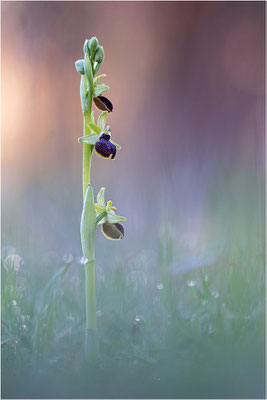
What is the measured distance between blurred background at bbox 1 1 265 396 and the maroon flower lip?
0.14m

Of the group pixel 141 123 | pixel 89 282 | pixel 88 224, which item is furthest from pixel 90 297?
pixel 141 123

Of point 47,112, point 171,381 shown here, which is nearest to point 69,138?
point 47,112

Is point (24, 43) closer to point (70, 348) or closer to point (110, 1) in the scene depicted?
point (110, 1)

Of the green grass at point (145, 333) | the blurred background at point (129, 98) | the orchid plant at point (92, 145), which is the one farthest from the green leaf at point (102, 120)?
the blurred background at point (129, 98)

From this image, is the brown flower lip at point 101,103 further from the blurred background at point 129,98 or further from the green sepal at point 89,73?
→ the blurred background at point 129,98

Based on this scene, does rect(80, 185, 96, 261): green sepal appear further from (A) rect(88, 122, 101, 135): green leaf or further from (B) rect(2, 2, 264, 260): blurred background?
(B) rect(2, 2, 264, 260): blurred background

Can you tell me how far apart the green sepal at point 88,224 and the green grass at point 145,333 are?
9 centimetres

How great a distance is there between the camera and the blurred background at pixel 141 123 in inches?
45.0

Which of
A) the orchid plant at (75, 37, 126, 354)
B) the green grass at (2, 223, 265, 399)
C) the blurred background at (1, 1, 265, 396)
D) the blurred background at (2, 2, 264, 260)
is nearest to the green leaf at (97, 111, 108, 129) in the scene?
the orchid plant at (75, 37, 126, 354)

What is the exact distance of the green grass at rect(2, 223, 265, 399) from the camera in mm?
429

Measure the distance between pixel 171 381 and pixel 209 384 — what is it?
4 centimetres

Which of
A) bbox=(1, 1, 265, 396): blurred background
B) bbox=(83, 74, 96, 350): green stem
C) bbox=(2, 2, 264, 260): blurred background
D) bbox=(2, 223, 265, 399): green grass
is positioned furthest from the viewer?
bbox=(2, 2, 264, 260): blurred background

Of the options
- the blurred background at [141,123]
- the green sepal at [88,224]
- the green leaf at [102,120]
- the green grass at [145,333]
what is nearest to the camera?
the green grass at [145,333]

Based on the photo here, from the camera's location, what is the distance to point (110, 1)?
9.61 ft
